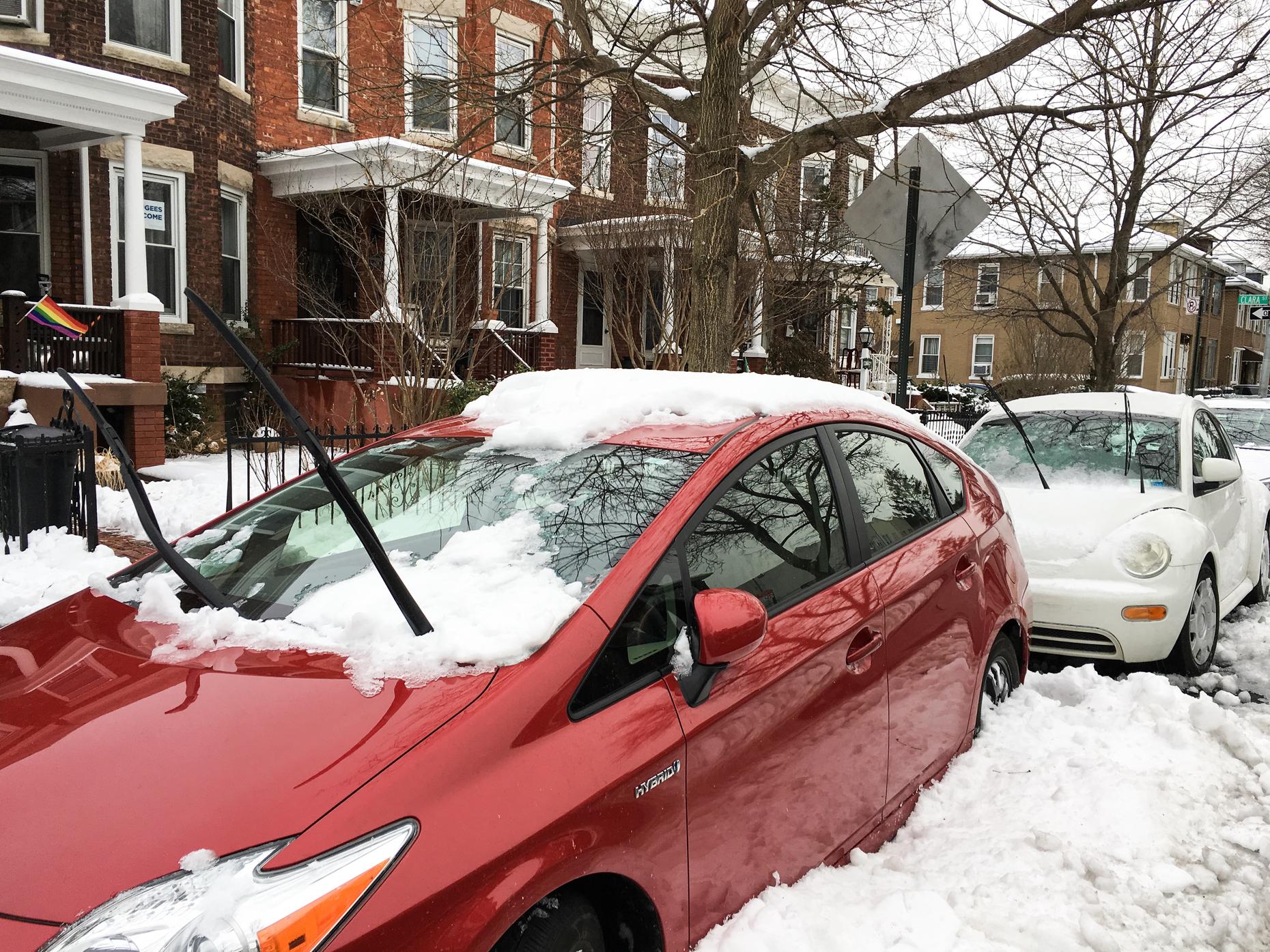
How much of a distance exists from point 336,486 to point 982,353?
44.5 metres

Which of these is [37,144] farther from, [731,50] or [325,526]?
[325,526]

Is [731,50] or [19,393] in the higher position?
[731,50]

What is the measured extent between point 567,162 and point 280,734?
Answer: 59.5 feet

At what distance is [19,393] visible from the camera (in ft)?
39.4

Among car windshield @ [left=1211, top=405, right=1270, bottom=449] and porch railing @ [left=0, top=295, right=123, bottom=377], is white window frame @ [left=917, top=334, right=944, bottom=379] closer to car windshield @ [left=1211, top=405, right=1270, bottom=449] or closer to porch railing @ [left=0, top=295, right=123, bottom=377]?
car windshield @ [left=1211, top=405, right=1270, bottom=449]

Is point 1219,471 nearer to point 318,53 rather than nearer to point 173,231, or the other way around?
point 173,231

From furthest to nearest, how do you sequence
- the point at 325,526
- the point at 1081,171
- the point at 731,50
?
the point at 1081,171
the point at 731,50
the point at 325,526

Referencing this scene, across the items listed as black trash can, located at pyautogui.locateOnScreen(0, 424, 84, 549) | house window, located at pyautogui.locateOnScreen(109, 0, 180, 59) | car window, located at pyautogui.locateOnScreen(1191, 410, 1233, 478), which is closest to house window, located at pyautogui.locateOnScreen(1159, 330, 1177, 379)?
car window, located at pyautogui.locateOnScreen(1191, 410, 1233, 478)

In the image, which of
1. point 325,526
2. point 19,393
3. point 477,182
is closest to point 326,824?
point 325,526

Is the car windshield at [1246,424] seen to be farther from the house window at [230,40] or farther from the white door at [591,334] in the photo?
the house window at [230,40]

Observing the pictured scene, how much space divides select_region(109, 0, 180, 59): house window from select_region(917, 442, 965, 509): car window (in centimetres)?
1464

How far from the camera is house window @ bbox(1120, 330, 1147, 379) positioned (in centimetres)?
2983

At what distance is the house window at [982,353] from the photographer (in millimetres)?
42812

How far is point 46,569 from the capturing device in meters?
7.00
